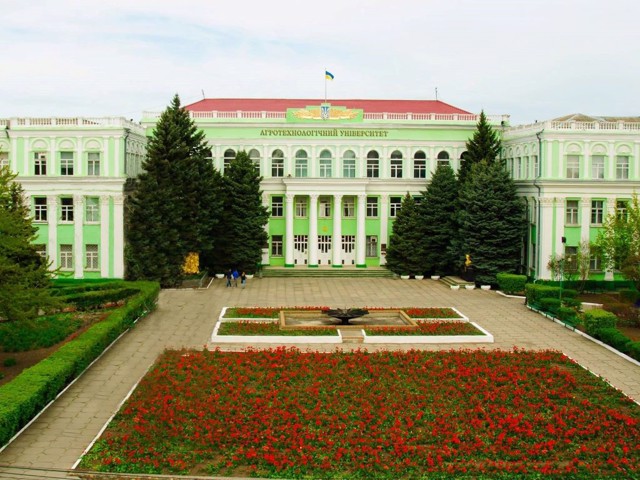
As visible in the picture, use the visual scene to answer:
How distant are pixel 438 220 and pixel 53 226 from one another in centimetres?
2227

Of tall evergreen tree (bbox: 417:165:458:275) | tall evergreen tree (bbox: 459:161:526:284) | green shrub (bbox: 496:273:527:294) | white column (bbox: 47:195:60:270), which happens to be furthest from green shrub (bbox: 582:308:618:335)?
white column (bbox: 47:195:60:270)

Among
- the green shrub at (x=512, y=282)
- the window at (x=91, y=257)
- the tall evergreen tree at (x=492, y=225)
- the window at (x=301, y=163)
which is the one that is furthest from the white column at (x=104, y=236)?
the green shrub at (x=512, y=282)

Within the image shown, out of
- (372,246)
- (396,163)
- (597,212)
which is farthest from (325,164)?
(597,212)

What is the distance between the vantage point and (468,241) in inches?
1804

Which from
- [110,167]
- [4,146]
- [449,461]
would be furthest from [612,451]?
[4,146]

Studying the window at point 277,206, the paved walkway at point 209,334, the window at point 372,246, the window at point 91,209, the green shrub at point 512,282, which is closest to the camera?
the paved walkway at point 209,334

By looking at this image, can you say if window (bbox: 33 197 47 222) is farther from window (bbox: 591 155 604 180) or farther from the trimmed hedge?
window (bbox: 591 155 604 180)

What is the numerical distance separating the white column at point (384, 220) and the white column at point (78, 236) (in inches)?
733

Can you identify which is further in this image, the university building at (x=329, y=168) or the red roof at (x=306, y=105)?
the red roof at (x=306, y=105)

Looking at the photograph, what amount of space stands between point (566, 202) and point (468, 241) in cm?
605

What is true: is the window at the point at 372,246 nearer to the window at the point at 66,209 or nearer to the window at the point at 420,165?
the window at the point at 420,165

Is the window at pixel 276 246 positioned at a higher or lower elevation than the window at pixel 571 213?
lower

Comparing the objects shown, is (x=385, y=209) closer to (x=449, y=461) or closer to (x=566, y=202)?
(x=566, y=202)

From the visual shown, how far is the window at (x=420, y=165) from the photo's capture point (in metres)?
52.8
